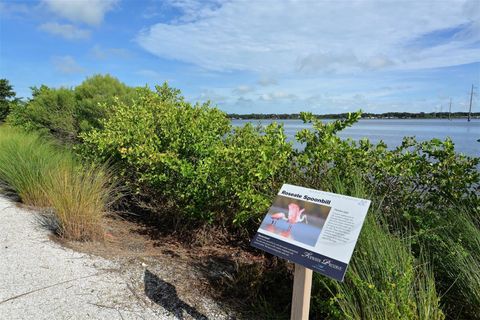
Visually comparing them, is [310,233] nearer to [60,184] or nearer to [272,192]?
[272,192]

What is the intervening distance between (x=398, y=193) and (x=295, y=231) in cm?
222

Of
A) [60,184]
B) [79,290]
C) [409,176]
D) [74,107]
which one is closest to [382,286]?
[409,176]

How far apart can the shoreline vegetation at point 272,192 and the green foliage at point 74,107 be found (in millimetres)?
3320

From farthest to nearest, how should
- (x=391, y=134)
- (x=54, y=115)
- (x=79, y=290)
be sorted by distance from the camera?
1. (x=54, y=115)
2. (x=391, y=134)
3. (x=79, y=290)

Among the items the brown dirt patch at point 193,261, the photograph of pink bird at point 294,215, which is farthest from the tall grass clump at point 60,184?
the photograph of pink bird at point 294,215

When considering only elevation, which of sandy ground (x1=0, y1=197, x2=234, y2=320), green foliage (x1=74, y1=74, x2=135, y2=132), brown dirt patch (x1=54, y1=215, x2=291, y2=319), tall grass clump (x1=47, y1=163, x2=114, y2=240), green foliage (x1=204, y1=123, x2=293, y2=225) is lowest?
brown dirt patch (x1=54, y1=215, x2=291, y2=319)

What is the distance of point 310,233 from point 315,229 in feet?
0.12

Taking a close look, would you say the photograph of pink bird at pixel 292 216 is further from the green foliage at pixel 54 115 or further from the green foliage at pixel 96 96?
the green foliage at pixel 54 115

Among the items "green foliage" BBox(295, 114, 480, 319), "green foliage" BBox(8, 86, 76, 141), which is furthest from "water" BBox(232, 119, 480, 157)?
"green foliage" BBox(8, 86, 76, 141)

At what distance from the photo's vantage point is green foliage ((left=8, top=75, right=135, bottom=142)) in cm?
1109

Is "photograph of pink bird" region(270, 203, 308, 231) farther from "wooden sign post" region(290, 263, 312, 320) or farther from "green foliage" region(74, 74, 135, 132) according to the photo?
"green foliage" region(74, 74, 135, 132)

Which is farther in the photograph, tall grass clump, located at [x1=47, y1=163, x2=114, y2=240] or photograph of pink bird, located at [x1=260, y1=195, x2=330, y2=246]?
tall grass clump, located at [x1=47, y1=163, x2=114, y2=240]

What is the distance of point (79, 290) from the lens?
3.75 m

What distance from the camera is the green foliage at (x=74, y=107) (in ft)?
36.4
